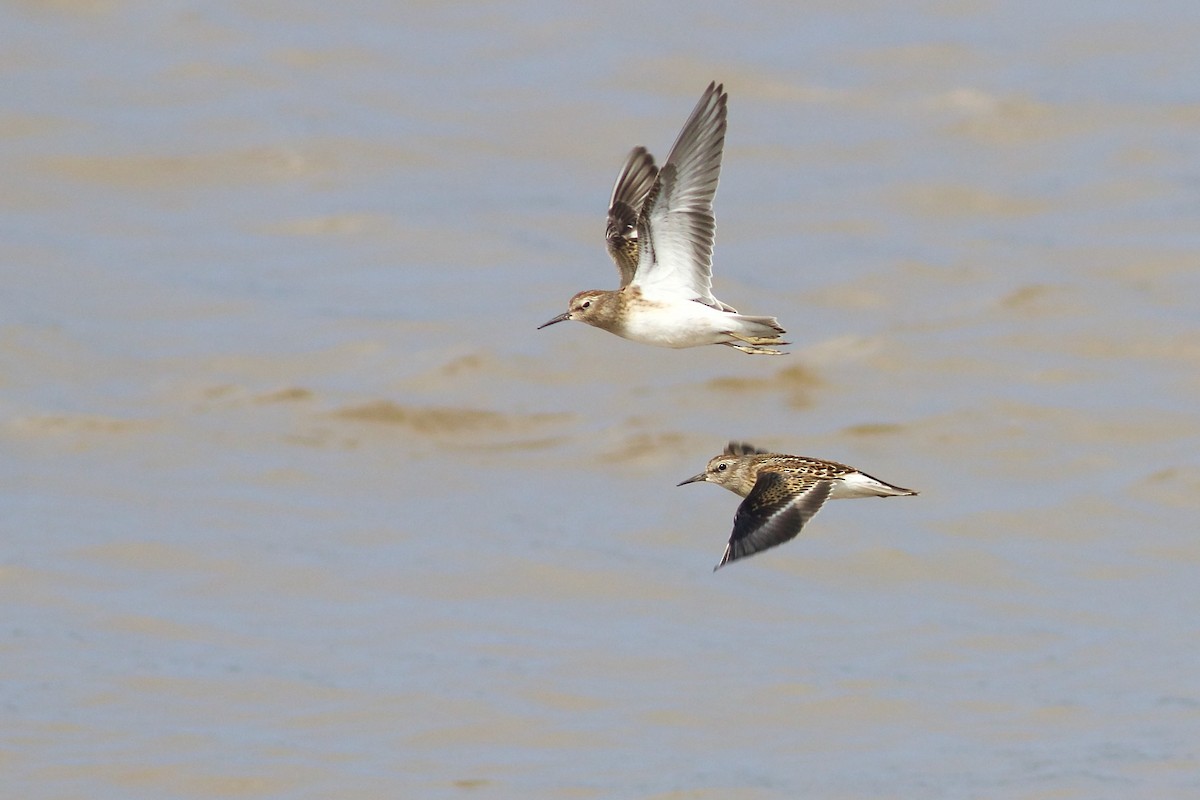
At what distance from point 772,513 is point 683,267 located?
4.11 feet

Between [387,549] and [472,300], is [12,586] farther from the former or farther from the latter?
[472,300]

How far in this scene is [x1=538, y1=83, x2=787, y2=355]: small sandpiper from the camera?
9.62 m

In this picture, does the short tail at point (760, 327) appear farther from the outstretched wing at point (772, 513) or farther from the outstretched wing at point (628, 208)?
the outstretched wing at point (628, 208)

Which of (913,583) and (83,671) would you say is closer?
(83,671)

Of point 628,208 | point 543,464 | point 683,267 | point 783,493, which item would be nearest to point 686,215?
point 683,267

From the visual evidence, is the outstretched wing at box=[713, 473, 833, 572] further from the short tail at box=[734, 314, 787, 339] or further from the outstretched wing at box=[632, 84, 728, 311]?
the outstretched wing at box=[632, 84, 728, 311]

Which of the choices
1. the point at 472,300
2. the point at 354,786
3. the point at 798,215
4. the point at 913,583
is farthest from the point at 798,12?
the point at 354,786

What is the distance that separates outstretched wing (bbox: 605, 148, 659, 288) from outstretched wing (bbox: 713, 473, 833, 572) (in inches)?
51.5

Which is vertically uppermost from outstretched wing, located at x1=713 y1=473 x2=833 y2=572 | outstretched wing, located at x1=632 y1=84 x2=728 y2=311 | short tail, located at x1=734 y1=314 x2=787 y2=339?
outstretched wing, located at x1=632 y1=84 x2=728 y2=311

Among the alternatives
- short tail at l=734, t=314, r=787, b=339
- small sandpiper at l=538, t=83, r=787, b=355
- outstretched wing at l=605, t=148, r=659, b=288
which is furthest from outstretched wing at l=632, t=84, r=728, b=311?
outstretched wing at l=605, t=148, r=659, b=288

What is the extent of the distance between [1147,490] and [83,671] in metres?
9.91

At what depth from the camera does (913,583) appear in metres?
19.6

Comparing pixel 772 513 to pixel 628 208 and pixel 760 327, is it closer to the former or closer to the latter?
pixel 760 327

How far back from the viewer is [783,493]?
9.80m
